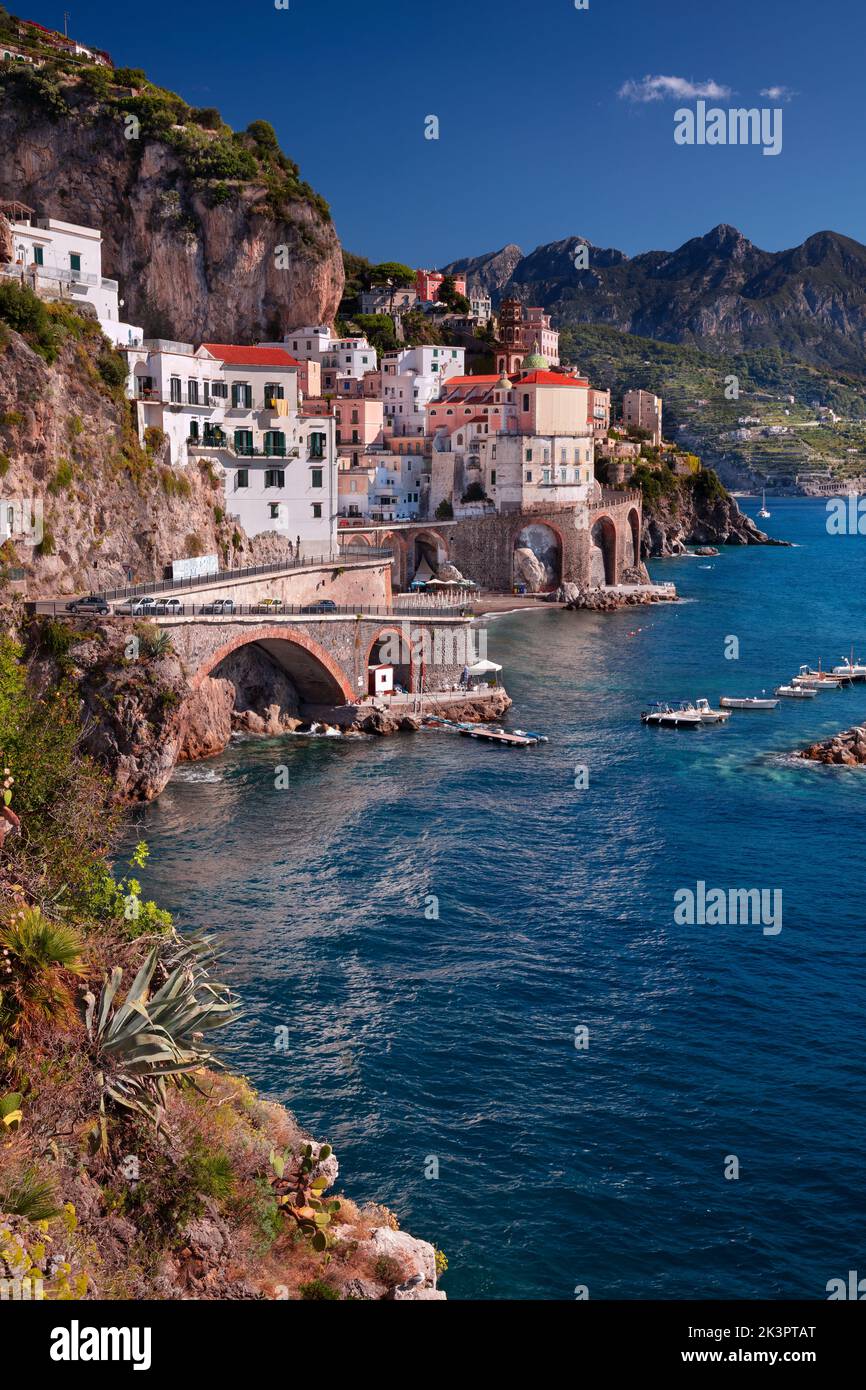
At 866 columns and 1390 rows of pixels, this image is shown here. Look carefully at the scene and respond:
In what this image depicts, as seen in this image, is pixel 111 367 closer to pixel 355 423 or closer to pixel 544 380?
pixel 544 380

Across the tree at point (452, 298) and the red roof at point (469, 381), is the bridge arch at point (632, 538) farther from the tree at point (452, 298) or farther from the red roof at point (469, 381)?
the tree at point (452, 298)

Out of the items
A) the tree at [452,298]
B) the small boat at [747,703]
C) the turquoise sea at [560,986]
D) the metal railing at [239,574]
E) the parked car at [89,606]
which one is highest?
the tree at [452,298]

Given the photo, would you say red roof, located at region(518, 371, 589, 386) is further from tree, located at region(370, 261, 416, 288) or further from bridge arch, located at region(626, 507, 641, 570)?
tree, located at region(370, 261, 416, 288)

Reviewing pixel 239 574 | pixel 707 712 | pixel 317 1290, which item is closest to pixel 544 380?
pixel 707 712

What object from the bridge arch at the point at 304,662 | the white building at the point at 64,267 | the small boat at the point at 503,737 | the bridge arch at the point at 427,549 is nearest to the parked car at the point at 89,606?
the bridge arch at the point at 304,662
